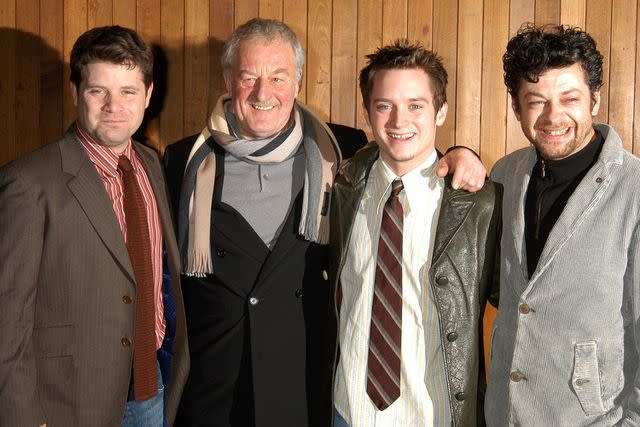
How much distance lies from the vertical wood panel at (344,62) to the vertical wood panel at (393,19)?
0.45 ft

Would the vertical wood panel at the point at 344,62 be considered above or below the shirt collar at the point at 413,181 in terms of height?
above

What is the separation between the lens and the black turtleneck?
Result: 1.90m

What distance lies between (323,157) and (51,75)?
1.71 m

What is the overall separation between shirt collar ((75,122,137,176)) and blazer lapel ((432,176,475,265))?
1.03 m

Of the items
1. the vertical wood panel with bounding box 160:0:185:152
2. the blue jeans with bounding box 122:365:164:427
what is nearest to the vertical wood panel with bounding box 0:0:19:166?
the vertical wood panel with bounding box 160:0:185:152

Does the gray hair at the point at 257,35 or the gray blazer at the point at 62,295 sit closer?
the gray blazer at the point at 62,295

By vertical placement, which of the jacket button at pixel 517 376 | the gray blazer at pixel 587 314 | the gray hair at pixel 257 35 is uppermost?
the gray hair at pixel 257 35

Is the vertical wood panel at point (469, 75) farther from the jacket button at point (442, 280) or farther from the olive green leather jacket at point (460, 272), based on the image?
the jacket button at point (442, 280)

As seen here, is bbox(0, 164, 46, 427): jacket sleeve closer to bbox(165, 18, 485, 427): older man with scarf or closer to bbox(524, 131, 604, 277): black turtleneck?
bbox(165, 18, 485, 427): older man with scarf

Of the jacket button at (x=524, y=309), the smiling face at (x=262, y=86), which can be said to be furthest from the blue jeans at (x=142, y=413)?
the jacket button at (x=524, y=309)

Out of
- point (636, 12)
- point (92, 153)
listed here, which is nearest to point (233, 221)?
point (92, 153)

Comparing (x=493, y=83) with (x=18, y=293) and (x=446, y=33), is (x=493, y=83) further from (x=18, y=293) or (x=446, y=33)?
(x=18, y=293)

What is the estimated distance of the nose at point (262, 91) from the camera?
2.27 m

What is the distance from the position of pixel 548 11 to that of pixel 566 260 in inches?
64.5
